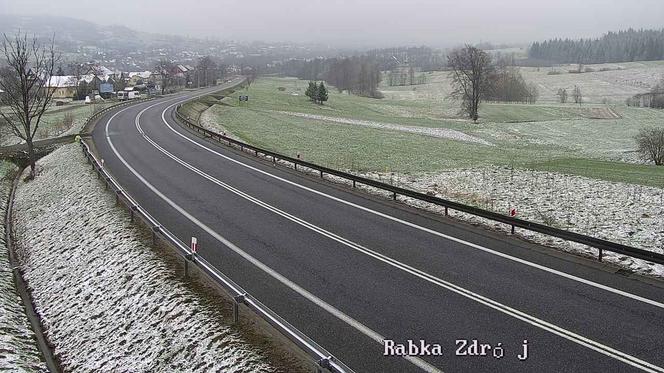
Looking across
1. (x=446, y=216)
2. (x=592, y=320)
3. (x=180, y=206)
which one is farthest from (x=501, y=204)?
(x=180, y=206)

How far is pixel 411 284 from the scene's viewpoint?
12.1 meters

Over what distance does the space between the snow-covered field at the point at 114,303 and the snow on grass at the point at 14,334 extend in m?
0.49

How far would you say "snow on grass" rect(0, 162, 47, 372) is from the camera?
1140 cm

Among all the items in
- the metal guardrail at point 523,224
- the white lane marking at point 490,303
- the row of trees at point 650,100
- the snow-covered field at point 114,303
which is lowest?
the snow-covered field at point 114,303

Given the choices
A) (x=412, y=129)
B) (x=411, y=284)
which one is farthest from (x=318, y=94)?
(x=411, y=284)

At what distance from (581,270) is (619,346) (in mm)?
3636

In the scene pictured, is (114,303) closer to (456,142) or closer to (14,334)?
(14,334)

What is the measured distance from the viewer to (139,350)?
1118cm

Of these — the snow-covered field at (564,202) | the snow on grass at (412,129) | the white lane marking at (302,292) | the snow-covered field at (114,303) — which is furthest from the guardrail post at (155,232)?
the snow on grass at (412,129)

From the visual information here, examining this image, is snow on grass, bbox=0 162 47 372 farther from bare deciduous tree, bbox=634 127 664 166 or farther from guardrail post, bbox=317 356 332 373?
bare deciduous tree, bbox=634 127 664 166

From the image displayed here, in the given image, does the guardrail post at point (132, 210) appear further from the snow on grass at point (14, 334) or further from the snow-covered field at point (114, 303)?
the snow on grass at point (14, 334)

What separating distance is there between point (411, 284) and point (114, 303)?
8070 mm

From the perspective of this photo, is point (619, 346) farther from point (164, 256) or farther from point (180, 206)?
point (180, 206)

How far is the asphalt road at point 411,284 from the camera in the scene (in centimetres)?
915
